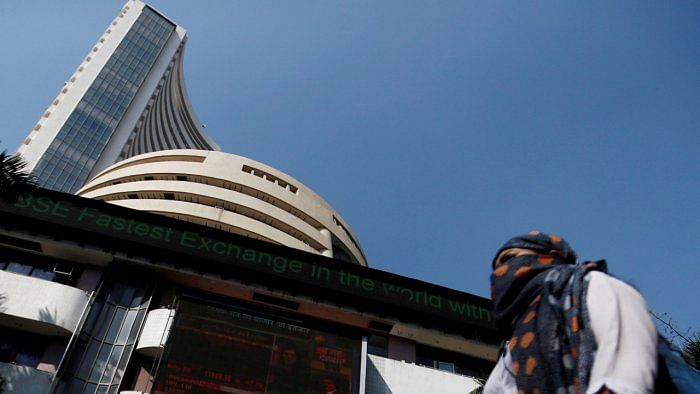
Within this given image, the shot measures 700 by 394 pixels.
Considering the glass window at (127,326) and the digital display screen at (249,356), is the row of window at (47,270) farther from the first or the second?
the digital display screen at (249,356)

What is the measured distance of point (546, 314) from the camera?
7.11 feet

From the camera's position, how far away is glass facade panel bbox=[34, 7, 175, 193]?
70.9 metres

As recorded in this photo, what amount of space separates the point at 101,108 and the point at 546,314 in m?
89.8

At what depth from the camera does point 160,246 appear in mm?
19109

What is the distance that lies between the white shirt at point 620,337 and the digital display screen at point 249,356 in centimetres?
1421

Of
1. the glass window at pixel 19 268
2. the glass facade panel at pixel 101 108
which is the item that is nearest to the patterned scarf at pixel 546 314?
the glass window at pixel 19 268

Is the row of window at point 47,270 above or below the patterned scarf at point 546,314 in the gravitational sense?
above

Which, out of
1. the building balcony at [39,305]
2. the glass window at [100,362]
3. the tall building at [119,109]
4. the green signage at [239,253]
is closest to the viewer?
the glass window at [100,362]

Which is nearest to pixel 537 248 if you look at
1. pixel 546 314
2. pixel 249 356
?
pixel 546 314

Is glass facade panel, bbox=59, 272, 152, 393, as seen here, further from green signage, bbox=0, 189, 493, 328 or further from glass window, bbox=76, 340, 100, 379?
Result: green signage, bbox=0, 189, 493, 328

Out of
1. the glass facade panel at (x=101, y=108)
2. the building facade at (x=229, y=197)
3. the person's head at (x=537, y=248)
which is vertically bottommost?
the person's head at (x=537, y=248)

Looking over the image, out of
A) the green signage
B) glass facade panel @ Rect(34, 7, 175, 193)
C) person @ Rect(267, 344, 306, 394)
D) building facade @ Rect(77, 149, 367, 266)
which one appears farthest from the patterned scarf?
glass facade panel @ Rect(34, 7, 175, 193)

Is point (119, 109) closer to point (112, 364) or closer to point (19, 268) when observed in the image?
point (19, 268)

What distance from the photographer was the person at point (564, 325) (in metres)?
1.76
